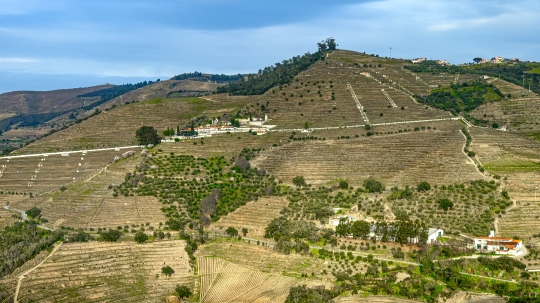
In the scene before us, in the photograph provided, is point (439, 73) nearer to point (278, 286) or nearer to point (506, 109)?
point (506, 109)

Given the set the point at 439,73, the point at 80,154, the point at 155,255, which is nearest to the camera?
the point at 155,255

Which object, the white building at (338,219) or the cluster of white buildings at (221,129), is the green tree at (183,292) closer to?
the white building at (338,219)

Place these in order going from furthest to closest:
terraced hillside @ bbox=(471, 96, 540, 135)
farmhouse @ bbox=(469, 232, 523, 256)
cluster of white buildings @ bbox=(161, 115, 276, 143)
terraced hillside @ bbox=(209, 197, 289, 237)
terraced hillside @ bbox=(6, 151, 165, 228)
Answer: cluster of white buildings @ bbox=(161, 115, 276, 143)
terraced hillside @ bbox=(471, 96, 540, 135)
terraced hillside @ bbox=(6, 151, 165, 228)
terraced hillside @ bbox=(209, 197, 289, 237)
farmhouse @ bbox=(469, 232, 523, 256)

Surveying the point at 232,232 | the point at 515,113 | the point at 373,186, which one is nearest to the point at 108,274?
the point at 232,232

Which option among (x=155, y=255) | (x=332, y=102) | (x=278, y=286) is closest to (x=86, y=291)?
(x=155, y=255)

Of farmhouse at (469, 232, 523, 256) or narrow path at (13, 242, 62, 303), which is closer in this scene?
narrow path at (13, 242, 62, 303)

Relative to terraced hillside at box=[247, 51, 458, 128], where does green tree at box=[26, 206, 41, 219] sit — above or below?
below

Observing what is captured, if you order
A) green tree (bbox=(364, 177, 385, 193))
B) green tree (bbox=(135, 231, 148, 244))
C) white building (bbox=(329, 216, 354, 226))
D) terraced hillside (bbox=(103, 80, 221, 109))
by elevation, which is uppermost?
terraced hillside (bbox=(103, 80, 221, 109))

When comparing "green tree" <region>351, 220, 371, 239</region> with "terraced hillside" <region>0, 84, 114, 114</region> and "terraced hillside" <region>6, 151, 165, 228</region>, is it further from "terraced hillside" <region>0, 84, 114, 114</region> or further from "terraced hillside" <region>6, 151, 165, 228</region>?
"terraced hillside" <region>0, 84, 114, 114</region>

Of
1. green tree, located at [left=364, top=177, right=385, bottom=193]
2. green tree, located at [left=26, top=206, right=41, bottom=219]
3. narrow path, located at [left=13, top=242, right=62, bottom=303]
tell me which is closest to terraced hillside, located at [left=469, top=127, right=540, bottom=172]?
green tree, located at [left=364, top=177, right=385, bottom=193]
